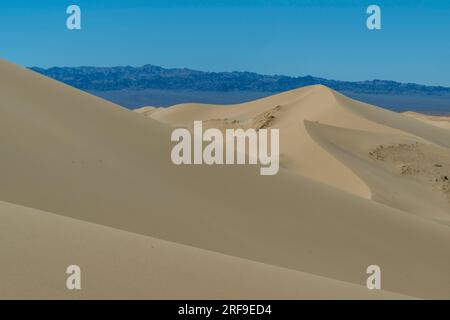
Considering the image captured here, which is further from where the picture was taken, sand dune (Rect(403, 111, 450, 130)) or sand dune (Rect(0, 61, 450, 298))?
sand dune (Rect(403, 111, 450, 130))

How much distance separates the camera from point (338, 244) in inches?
314

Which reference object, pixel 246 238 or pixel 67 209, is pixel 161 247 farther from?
pixel 246 238

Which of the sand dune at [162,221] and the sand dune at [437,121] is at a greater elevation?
the sand dune at [437,121]

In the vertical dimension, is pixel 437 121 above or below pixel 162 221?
above

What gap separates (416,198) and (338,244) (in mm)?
9561

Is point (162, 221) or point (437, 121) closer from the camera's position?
point (162, 221)

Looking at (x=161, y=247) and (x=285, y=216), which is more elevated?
(x=285, y=216)

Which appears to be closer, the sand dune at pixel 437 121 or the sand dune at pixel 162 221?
the sand dune at pixel 162 221

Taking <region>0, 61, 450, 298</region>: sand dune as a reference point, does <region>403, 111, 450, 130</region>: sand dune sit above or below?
above

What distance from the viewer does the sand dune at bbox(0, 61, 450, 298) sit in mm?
4113

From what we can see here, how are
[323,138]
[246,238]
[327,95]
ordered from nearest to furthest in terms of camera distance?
1. [246,238]
2. [323,138]
3. [327,95]

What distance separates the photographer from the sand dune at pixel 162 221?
162 inches

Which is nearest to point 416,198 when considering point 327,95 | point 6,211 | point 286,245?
point 286,245

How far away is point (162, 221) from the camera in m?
6.93
